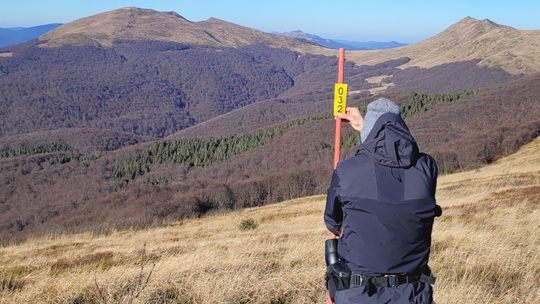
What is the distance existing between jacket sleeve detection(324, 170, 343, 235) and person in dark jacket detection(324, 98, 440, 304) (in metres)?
0.02

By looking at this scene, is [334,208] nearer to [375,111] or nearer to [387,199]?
[387,199]

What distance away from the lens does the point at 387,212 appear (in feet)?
13.6

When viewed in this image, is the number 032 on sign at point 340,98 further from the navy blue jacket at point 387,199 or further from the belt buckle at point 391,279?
the belt buckle at point 391,279

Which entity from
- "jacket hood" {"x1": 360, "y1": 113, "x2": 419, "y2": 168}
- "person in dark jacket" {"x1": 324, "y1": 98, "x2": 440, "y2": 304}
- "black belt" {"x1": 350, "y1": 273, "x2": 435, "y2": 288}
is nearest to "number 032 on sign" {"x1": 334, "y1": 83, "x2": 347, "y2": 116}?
"person in dark jacket" {"x1": 324, "y1": 98, "x2": 440, "y2": 304}

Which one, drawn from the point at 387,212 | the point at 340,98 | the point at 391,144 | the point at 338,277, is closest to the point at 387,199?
the point at 387,212

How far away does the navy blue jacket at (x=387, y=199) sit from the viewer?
4148 millimetres

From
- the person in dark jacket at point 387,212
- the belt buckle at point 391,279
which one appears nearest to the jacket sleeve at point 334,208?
the person in dark jacket at point 387,212

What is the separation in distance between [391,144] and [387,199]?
0.46 m

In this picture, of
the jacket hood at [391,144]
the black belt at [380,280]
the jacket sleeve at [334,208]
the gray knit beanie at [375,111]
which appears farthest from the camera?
the gray knit beanie at [375,111]

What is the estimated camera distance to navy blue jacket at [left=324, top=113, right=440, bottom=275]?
13.6 ft

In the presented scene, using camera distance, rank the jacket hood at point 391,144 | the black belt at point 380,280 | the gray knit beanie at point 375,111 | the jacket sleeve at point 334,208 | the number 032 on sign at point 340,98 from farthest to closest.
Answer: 1. the number 032 on sign at point 340,98
2. the gray knit beanie at point 375,111
3. the jacket sleeve at point 334,208
4. the black belt at point 380,280
5. the jacket hood at point 391,144

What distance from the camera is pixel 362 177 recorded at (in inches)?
166

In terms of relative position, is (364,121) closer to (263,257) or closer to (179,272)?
(179,272)

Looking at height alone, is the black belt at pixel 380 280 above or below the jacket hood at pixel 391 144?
below
